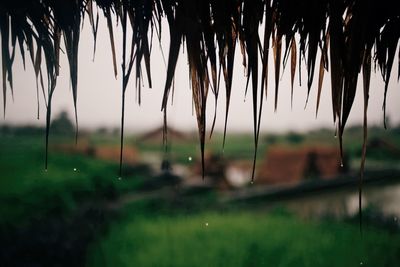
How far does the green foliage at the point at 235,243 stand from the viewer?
111 centimetres

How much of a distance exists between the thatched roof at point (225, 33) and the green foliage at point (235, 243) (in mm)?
579

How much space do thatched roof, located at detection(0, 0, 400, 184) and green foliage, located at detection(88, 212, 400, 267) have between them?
0.58 meters

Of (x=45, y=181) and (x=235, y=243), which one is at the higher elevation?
(x=45, y=181)

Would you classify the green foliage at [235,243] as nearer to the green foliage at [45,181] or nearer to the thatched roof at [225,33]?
the green foliage at [45,181]

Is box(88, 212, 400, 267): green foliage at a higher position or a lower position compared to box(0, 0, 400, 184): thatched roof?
lower

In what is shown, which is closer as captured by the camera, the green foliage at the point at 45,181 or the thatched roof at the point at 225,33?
the thatched roof at the point at 225,33

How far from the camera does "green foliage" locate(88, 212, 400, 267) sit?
111 centimetres

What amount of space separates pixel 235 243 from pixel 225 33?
710 millimetres

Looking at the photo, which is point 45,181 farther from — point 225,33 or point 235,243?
point 225,33

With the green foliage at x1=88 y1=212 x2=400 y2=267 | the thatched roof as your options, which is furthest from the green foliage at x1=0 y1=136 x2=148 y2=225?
the thatched roof

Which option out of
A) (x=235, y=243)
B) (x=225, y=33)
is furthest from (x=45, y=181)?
(x=225, y=33)

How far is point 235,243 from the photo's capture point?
1.12 m

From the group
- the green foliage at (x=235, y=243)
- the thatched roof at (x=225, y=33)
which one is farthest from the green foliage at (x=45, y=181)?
the thatched roof at (x=225, y=33)

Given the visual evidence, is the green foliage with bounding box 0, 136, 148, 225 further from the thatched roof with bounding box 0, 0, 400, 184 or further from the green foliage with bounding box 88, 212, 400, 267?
the thatched roof with bounding box 0, 0, 400, 184
